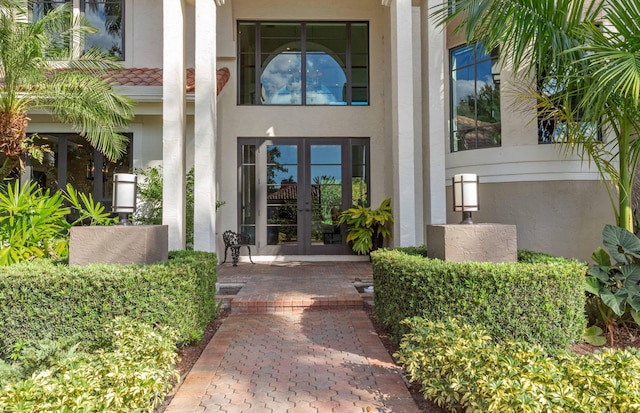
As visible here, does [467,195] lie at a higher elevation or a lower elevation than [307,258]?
higher

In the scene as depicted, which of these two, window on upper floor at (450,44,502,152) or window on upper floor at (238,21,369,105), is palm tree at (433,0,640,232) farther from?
window on upper floor at (238,21,369,105)

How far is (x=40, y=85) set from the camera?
5715 mm

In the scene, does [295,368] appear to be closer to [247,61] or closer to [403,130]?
[403,130]

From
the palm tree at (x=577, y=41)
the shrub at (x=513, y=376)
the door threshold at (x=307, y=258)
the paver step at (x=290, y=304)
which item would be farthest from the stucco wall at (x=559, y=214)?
the shrub at (x=513, y=376)

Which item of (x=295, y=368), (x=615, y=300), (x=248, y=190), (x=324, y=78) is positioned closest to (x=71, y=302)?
(x=295, y=368)

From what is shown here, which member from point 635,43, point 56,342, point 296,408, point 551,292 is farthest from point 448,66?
point 56,342

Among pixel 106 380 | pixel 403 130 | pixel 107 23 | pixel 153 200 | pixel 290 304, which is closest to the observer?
pixel 106 380

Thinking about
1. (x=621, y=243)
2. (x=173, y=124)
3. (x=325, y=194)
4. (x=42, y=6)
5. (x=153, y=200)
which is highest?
(x=42, y=6)

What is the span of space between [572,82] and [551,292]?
8.50 ft

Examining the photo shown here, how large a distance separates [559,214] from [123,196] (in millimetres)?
6689

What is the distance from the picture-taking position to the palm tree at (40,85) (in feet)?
17.3

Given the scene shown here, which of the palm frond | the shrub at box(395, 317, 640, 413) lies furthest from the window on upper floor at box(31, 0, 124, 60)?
the shrub at box(395, 317, 640, 413)

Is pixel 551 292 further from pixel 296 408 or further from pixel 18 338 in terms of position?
pixel 18 338

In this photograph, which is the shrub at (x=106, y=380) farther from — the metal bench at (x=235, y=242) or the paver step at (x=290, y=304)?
the metal bench at (x=235, y=242)
